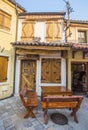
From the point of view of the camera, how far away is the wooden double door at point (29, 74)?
9375mm

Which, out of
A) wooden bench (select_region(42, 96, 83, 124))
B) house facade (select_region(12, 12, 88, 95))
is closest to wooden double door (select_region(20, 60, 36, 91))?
house facade (select_region(12, 12, 88, 95))

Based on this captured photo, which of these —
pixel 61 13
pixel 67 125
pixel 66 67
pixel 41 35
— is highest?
pixel 61 13

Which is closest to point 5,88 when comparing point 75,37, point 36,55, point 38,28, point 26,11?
point 36,55

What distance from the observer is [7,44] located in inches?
341

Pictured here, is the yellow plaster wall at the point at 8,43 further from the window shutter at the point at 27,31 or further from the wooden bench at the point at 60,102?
the wooden bench at the point at 60,102

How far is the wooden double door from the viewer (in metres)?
9.38

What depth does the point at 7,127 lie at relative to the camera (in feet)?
15.5

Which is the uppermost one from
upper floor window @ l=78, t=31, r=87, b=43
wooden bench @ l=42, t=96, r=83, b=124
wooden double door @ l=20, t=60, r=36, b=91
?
upper floor window @ l=78, t=31, r=87, b=43

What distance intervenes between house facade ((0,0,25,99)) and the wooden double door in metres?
0.74

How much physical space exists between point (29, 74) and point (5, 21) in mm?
3750

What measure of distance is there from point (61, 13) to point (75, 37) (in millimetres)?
2270

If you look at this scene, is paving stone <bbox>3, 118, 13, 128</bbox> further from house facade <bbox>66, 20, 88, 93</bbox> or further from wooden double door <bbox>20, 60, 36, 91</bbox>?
house facade <bbox>66, 20, 88, 93</bbox>

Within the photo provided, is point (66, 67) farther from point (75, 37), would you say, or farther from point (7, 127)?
point (7, 127)

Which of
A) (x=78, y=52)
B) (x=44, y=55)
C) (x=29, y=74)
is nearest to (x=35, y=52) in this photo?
(x=44, y=55)
